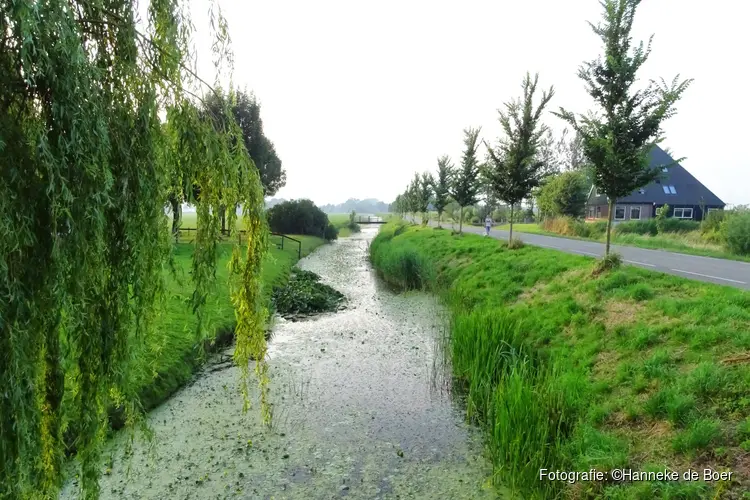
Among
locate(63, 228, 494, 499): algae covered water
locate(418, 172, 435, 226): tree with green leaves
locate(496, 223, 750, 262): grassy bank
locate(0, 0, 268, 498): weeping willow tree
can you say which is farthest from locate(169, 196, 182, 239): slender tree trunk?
locate(418, 172, 435, 226): tree with green leaves

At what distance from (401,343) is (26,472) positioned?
Result: 31.0 ft

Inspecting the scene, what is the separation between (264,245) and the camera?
4.15 m

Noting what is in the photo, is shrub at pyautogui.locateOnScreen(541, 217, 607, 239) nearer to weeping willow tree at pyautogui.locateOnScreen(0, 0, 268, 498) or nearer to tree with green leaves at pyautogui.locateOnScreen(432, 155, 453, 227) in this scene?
tree with green leaves at pyautogui.locateOnScreen(432, 155, 453, 227)

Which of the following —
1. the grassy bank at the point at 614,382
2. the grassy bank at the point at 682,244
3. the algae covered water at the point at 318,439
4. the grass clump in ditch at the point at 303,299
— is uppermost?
the grassy bank at the point at 682,244

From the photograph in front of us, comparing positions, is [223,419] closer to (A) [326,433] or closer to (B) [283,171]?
(A) [326,433]

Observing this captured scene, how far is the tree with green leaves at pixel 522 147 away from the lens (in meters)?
18.1

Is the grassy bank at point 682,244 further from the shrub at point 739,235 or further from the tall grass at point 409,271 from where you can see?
the tall grass at point 409,271

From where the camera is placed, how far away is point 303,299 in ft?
52.1

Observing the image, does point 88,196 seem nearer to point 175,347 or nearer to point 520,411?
point 520,411

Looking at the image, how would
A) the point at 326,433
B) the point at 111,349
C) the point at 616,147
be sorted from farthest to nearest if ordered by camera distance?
the point at 616,147, the point at 326,433, the point at 111,349

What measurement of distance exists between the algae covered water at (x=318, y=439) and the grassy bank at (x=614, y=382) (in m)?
0.72

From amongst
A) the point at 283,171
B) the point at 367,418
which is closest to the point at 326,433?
the point at 367,418

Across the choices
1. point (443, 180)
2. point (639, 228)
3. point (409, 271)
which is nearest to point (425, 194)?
point (443, 180)

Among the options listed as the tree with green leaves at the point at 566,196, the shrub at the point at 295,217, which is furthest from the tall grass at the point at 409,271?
the shrub at the point at 295,217
